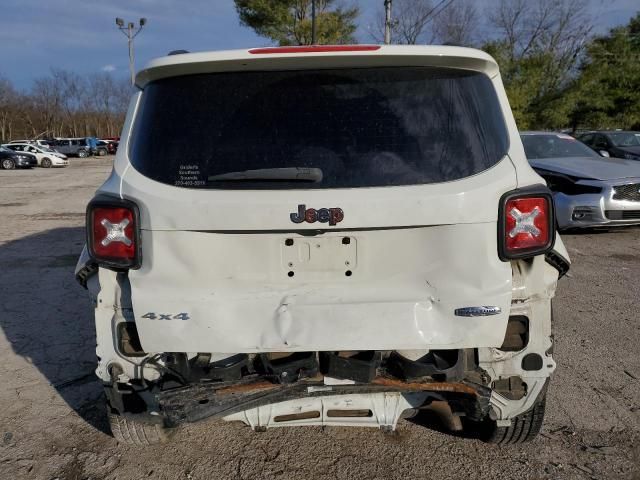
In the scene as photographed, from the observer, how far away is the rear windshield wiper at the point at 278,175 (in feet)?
6.78

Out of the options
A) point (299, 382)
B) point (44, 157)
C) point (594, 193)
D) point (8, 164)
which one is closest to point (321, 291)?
point (299, 382)

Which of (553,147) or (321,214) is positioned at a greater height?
(321,214)

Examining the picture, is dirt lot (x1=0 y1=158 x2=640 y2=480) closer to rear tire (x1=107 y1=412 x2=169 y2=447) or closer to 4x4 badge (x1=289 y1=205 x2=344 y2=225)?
rear tire (x1=107 y1=412 x2=169 y2=447)

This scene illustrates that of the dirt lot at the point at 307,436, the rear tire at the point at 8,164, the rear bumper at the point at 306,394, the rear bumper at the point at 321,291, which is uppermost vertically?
the rear bumper at the point at 321,291

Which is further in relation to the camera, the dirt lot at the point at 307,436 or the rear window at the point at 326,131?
the dirt lot at the point at 307,436

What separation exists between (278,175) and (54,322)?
11.9ft

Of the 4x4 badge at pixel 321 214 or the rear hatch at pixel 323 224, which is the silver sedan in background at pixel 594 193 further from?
the 4x4 badge at pixel 321 214

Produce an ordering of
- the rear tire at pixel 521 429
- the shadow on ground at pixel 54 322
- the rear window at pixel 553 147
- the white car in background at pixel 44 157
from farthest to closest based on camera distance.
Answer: the white car in background at pixel 44 157
the rear window at pixel 553 147
the shadow on ground at pixel 54 322
the rear tire at pixel 521 429

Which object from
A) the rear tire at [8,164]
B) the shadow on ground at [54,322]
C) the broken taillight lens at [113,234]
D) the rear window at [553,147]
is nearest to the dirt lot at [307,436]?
the shadow on ground at [54,322]

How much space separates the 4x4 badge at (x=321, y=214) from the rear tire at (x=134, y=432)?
57.5 inches

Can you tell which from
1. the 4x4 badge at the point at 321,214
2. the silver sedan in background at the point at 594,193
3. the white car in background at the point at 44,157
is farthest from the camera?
the white car in background at the point at 44,157

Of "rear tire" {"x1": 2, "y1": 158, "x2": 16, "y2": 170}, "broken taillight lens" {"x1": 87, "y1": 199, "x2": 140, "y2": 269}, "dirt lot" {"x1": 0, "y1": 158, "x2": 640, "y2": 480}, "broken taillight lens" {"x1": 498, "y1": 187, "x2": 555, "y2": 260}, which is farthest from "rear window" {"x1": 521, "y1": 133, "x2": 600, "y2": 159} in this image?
"rear tire" {"x1": 2, "y1": 158, "x2": 16, "y2": 170}

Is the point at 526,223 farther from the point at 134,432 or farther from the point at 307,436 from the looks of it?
the point at 134,432

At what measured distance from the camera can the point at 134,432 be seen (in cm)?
271
